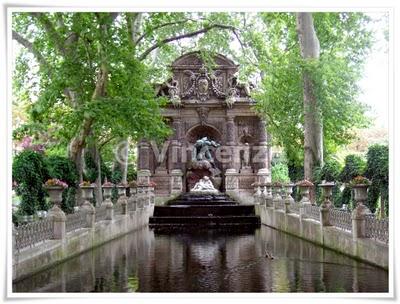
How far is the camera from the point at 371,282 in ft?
25.7

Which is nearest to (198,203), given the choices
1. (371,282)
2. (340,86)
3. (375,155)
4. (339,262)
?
(340,86)

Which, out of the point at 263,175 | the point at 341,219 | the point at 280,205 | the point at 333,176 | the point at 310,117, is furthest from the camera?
the point at 263,175

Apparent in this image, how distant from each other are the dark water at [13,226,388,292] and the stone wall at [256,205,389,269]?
18cm

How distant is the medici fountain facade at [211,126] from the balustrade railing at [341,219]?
651 inches

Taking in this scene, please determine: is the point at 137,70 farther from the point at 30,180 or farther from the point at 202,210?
the point at 202,210

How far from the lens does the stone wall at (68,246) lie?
824 cm

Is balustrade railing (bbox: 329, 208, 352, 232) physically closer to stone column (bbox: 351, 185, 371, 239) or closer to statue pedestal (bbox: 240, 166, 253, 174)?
stone column (bbox: 351, 185, 371, 239)

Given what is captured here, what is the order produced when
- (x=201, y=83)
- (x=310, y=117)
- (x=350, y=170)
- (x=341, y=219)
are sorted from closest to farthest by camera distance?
1. (x=341, y=219)
2. (x=350, y=170)
3. (x=310, y=117)
4. (x=201, y=83)

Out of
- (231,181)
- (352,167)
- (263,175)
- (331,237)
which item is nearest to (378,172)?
(331,237)

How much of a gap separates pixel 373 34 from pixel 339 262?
385 inches

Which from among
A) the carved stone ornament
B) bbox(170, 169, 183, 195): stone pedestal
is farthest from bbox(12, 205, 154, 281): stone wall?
the carved stone ornament

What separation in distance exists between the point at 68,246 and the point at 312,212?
5657mm

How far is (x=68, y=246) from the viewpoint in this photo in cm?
1033

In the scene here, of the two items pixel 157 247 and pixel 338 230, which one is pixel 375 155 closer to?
pixel 338 230
